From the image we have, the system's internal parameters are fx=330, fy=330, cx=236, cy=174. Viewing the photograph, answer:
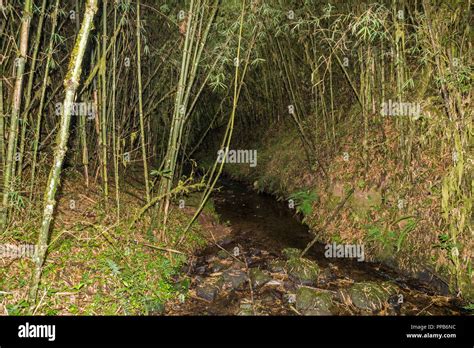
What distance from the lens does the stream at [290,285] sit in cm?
370

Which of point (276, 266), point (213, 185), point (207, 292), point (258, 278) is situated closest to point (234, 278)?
point (258, 278)

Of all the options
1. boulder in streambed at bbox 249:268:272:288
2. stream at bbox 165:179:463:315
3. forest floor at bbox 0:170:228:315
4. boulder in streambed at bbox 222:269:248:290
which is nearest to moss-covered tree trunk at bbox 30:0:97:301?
forest floor at bbox 0:170:228:315

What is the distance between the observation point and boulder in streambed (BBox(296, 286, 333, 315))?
144 inches

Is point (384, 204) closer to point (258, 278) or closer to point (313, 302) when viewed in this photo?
point (313, 302)

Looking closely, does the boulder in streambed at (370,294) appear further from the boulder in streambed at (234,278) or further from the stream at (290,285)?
the boulder in streambed at (234,278)

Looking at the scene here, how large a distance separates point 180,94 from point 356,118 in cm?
421

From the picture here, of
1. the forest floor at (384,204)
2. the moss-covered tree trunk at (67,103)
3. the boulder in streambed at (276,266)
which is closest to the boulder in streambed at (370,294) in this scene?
the forest floor at (384,204)

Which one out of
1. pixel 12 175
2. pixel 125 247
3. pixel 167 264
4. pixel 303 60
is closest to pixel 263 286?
pixel 167 264

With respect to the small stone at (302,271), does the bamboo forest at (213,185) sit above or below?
above

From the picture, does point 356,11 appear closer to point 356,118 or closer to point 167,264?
point 356,118

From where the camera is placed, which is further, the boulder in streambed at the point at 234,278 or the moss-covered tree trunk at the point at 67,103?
the boulder in streambed at the point at 234,278

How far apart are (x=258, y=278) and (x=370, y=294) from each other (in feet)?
4.39

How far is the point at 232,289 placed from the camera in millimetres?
4098

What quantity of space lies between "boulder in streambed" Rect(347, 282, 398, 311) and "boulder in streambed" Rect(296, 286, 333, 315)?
0.30 m
